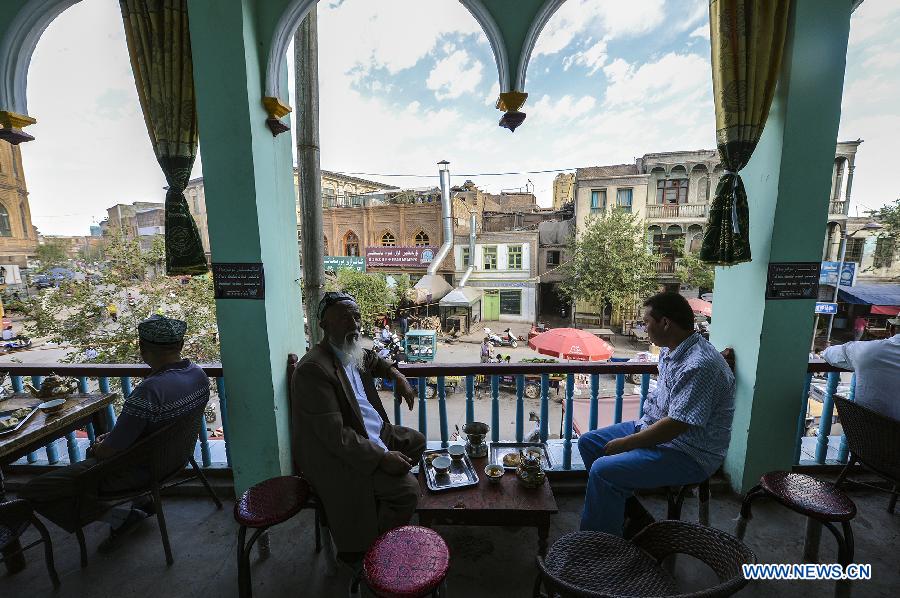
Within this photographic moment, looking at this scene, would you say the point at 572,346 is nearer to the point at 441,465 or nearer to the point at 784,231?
the point at 784,231

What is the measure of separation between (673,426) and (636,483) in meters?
0.36

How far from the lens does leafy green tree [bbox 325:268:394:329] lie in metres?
13.6

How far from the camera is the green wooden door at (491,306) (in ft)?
62.2

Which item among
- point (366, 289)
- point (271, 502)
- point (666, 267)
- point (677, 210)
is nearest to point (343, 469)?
point (271, 502)

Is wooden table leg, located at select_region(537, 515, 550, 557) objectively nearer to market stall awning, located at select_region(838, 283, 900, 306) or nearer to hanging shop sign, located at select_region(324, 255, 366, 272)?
market stall awning, located at select_region(838, 283, 900, 306)

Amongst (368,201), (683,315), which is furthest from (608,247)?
(683,315)

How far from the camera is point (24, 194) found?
13891 millimetres

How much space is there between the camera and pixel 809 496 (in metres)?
1.77

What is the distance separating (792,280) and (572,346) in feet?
21.7

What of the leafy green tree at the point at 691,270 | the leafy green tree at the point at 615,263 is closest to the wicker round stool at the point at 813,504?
the leafy green tree at the point at 615,263

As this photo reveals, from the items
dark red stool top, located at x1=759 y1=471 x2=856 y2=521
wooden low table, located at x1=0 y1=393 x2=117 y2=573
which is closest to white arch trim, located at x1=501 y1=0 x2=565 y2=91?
dark red stool top, located at x1=759 y1=471 x2=856 y2=521

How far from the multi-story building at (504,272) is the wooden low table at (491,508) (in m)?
16.9

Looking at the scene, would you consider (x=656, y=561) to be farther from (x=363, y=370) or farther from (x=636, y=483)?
(x=363, y=370)

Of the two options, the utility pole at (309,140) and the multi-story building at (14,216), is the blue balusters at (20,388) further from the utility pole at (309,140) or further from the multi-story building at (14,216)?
the multi-story building at (14,216)
